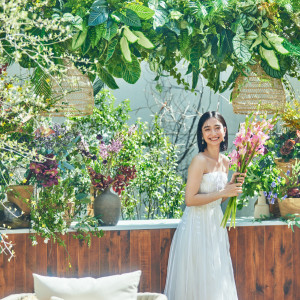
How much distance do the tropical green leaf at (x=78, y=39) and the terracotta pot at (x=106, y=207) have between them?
3.81ft

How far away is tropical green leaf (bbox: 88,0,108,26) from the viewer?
271 cm

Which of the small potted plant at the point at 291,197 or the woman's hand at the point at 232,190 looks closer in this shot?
the woman's hand at the point at 232,190

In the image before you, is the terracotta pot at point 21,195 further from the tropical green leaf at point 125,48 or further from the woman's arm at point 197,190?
the tropical green leaf at point 125,48

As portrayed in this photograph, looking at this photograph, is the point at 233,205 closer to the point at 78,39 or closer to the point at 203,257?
the point at 203,257

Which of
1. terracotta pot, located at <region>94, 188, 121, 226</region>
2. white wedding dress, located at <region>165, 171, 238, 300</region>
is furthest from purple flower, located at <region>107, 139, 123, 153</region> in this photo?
white wedding dress, located at <region>165, 171, 238, 300</region>

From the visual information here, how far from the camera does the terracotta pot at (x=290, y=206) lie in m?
3.76

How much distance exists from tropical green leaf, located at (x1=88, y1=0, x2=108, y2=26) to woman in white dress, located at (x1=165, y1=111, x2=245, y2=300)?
3.97 ft

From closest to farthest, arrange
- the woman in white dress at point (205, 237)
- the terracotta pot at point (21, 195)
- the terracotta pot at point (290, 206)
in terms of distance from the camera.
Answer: the terracotta pot at point (21, 195)
the woman in white dress at point (205, 237)
the terracotta pot at point (290, 206)

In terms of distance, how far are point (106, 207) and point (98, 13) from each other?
140 cm

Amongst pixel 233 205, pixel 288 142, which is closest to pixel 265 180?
pixel 288 142

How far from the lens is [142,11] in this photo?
9.05 ft

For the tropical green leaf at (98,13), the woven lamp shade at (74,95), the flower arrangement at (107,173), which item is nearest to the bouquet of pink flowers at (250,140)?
the flower arrangement at (107,173)

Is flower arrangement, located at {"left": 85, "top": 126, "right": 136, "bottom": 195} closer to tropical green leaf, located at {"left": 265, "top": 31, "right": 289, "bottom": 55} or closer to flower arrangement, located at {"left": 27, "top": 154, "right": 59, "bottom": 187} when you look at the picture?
flower arrangement, located at {"left": 27, "top": 154, "right": 59, "bottom": 187}

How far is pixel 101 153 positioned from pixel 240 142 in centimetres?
99
